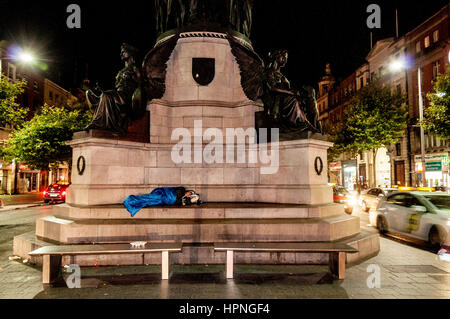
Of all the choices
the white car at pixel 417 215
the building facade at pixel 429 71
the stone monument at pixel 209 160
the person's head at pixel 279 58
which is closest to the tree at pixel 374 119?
the building facade at pixel 429 71

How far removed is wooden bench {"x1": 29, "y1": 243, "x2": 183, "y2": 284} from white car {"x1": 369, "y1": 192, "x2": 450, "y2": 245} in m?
7.32

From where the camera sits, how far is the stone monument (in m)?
7.11

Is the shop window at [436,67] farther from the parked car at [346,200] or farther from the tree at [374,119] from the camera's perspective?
the parked car at [346,200]

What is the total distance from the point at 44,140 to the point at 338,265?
98.5ft

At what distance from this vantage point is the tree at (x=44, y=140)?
28516 millimetres

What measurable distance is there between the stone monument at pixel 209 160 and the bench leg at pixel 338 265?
0.68 m

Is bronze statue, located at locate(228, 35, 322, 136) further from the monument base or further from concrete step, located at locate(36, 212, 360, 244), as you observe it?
concrete step, located at locate(36, 212, 360, 244)

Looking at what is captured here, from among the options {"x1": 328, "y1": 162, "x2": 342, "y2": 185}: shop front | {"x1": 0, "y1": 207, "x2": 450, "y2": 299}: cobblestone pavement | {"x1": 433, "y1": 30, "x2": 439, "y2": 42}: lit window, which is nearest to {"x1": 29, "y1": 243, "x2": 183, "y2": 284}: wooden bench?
{"x1": 0, "y1": 207, "x2": 450, "y2": 299}: cobblestone pavement

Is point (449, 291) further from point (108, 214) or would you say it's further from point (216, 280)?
point (108, 214)

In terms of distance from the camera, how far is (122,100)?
9.74 meters

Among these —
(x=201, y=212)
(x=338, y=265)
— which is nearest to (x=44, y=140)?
(x=201, y=212)

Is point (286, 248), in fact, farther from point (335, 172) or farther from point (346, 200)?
point (335, 172)

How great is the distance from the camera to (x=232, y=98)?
438 inches
